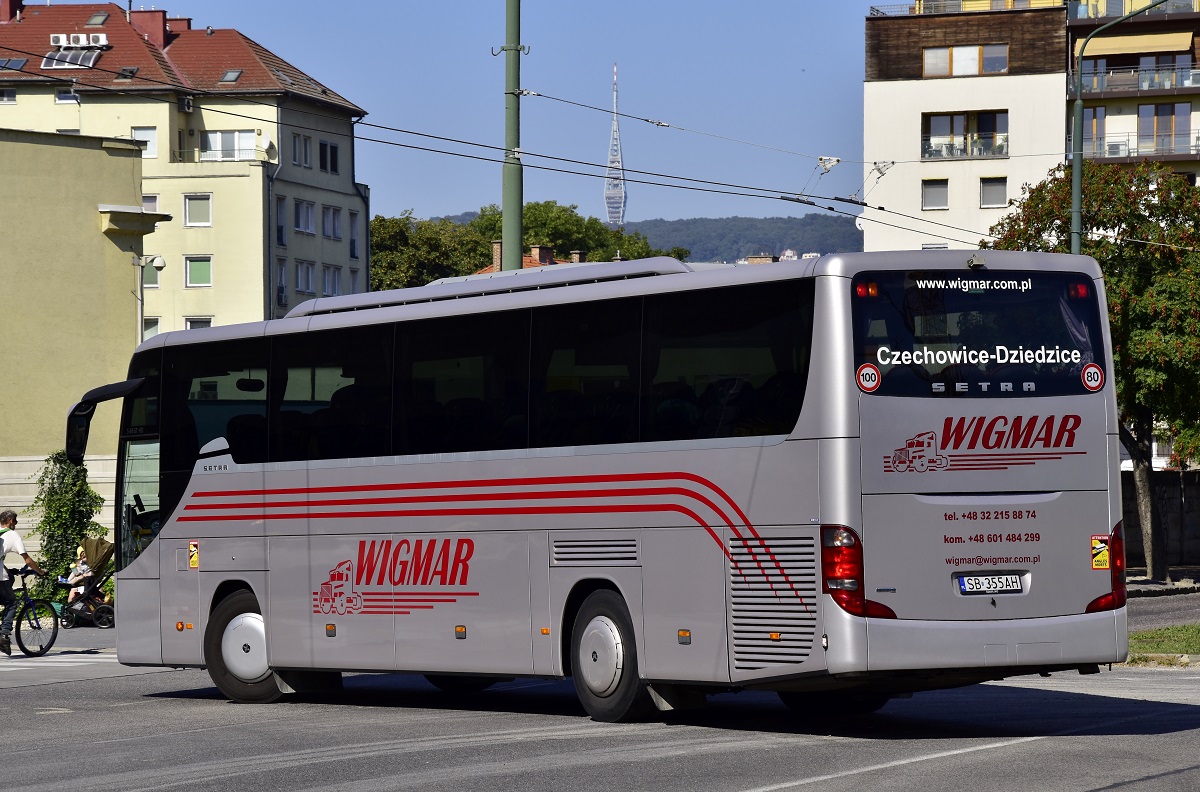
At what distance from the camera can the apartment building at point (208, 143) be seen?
88.6 m

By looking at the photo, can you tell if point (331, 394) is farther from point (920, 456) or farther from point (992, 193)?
point (992, 193)

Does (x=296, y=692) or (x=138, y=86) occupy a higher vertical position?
(x=138, y=86)

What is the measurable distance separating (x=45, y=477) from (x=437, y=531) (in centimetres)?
2145

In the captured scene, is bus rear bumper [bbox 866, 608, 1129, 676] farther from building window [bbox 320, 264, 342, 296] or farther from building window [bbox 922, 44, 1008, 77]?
building window [bbox 320, 264, 342, 296]

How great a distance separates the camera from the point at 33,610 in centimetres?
2550

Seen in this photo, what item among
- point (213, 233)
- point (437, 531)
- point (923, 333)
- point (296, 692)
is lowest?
point (296, 692)

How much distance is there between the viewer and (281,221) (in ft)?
299

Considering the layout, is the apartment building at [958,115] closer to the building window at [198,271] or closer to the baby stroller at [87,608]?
the building window at [198,271]

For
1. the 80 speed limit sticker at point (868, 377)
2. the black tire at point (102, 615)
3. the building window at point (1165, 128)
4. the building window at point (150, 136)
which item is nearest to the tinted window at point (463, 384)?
the 80 speed limit sticker at point (868, 377)

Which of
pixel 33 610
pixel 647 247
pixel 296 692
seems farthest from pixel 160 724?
pixel 647 247

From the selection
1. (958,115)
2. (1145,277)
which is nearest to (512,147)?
(1145,277)

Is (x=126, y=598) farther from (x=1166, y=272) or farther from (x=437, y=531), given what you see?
(x=1166, y=272)

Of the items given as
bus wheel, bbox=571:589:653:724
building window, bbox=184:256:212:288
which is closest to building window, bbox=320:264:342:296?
building window, bbox=184:256:212:288

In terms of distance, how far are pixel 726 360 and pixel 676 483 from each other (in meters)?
1.04
